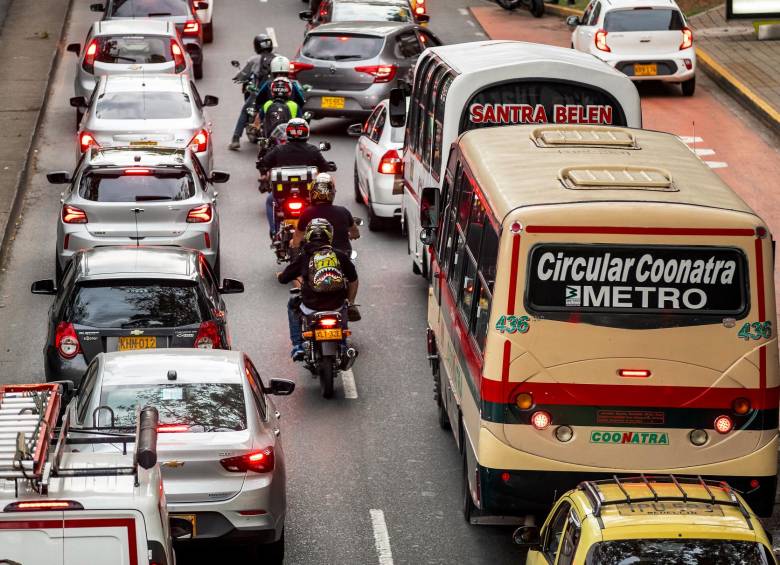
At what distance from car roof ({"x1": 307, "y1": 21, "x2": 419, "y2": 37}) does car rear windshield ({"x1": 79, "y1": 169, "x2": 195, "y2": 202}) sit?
10482mm

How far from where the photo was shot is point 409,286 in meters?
19.6

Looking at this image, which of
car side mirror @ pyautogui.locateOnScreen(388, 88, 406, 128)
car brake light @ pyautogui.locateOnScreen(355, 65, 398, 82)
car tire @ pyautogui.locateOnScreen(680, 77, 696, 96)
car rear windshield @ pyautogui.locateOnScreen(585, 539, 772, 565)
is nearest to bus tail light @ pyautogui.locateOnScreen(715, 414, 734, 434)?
car rear windshield @ pyautogui.locateOnScreen(585, 539, 772, 565)

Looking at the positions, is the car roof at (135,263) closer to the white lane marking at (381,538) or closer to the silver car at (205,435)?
the silver car at (205,435)

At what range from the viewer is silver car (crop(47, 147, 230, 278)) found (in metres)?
17.5

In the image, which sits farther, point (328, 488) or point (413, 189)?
point (413, 189)

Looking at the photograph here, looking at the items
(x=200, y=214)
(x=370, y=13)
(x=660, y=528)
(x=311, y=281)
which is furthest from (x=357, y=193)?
(x=660, y=528)

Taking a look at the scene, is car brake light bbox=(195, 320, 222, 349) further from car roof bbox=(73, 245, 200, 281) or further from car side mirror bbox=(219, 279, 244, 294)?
car side mirror bbox=(219, 279, 244, 294)

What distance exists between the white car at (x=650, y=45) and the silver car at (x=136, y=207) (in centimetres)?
1342

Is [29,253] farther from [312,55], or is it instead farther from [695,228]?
[695,228]

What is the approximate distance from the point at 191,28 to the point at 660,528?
24.0 meters

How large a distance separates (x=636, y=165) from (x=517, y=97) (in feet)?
15.1

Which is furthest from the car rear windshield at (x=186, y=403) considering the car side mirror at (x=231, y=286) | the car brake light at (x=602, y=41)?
the car brake light at (x=602, y=41)

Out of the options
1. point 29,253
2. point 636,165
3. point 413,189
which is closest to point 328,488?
point 636,165

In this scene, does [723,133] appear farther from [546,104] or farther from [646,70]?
[546,104]
